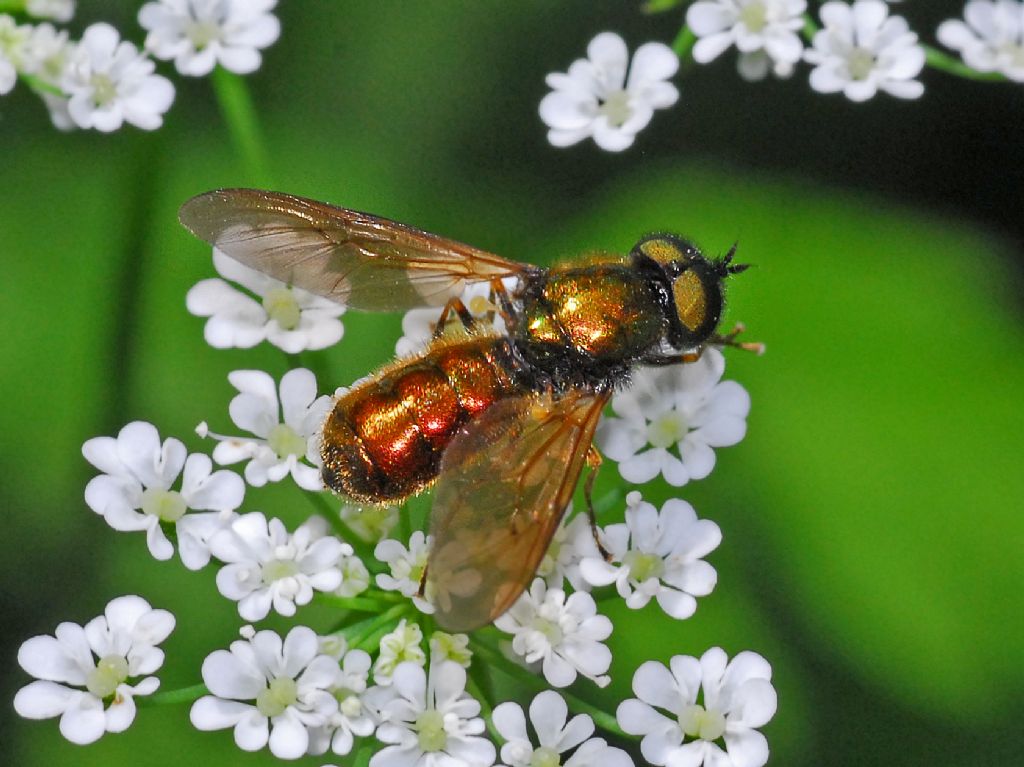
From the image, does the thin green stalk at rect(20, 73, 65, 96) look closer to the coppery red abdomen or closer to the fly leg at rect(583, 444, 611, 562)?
the coppery red abdomen

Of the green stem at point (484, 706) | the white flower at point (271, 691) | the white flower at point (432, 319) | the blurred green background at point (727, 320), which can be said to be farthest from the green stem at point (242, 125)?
the green stem at point (484, 706)

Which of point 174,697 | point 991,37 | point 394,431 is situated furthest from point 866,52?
point 174,697

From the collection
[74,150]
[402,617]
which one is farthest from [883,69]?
[74,150]

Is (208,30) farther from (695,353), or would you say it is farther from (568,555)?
(568,555)

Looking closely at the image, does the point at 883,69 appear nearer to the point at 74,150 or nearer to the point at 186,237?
the point at 186,237

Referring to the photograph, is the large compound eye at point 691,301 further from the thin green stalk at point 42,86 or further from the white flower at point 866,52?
the thin green stalk at point 42,86
